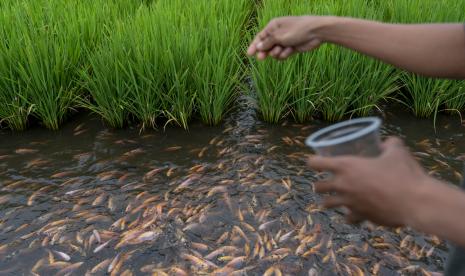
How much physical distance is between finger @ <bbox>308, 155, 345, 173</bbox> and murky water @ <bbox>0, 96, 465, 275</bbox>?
156 cm

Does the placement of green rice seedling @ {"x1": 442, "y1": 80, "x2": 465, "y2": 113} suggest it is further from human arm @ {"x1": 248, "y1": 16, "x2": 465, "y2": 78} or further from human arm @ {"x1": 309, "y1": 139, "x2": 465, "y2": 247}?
human arm @ {"x1": 309, "y1": 139, "x2": 465, "y2": 247}

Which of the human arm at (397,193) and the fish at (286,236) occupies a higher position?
the human arm at (397,193)

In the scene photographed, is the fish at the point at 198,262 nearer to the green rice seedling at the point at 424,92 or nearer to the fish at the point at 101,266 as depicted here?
the fish at the point at 101,266

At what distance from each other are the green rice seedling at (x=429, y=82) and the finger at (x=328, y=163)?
10.2ft

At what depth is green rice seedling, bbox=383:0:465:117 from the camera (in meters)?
3.61

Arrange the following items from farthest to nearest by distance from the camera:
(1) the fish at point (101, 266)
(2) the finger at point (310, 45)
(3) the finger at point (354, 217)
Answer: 1. (1) the fish at point (101, 266)
2. (2) the finger at point (310, 45)
3. (3) the finger at point (354, 217)

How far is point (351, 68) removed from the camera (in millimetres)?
3494

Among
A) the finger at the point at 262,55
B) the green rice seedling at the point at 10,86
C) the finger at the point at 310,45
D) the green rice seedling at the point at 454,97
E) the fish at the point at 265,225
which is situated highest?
the finger at the point at 310,45

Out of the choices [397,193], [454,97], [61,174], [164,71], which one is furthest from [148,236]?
[454,97]

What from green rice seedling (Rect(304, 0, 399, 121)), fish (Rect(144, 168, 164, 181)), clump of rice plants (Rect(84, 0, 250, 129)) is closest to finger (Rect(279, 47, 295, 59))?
fish (Rect(144, 168, 164, 181))

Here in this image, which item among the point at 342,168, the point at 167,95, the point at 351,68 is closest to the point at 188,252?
the point at 167,95

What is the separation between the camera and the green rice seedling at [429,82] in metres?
3.61

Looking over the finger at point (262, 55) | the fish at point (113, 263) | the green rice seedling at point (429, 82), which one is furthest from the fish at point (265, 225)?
the green rice seedling at point (429, 82)

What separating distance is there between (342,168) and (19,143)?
323 cm
